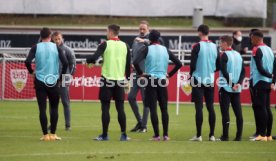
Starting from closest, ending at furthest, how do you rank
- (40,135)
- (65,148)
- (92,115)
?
(65,148) < (40,135) < (92,115)

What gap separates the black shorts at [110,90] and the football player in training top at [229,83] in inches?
80.4

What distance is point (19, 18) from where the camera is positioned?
3931 cm

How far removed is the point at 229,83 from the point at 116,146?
2.98 meters

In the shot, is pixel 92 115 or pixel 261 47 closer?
pixel 261 47

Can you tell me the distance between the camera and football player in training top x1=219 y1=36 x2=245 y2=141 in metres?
17.9

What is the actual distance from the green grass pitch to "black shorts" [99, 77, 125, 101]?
83 centimetres

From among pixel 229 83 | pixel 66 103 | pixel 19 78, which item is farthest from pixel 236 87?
pixel 19 78

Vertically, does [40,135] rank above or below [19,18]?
below

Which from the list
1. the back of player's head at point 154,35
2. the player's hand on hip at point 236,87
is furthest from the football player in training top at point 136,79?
the player's hand on hip at point 236,87

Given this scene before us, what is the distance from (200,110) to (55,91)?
2.83 meters

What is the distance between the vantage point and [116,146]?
16.1 meters

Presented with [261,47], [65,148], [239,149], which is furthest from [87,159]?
[261,47]

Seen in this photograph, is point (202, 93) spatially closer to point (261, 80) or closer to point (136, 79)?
point (261, 80)

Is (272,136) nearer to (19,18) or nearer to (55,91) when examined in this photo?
(55,91)
